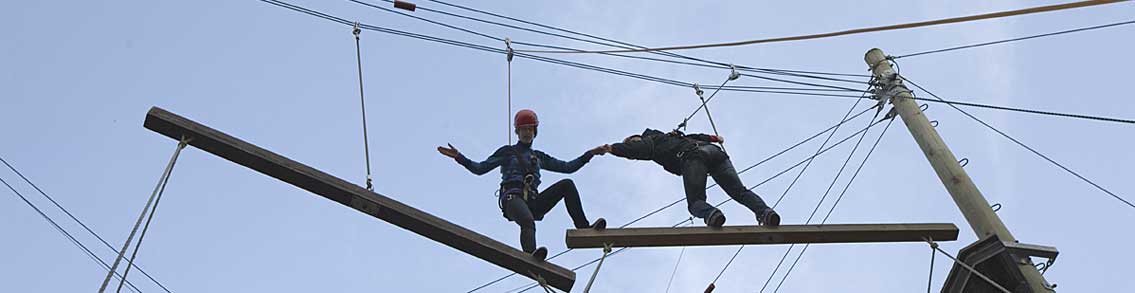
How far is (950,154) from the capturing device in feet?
27.2

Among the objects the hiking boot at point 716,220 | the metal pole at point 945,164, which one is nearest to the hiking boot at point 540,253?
the hiking boot at point 716,220

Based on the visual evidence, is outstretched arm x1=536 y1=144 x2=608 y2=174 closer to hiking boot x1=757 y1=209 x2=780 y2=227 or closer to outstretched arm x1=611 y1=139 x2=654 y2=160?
outstretched arm x1=611 y1=139 x2=654 y2=160

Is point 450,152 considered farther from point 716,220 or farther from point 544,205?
point 716,220

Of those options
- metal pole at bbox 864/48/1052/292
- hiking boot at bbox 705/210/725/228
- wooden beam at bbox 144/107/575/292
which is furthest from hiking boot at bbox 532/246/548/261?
metal pole at bbox 864/48/1052/292

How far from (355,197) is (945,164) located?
12.9 feet

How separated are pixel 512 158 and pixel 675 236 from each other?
1455 millimetres

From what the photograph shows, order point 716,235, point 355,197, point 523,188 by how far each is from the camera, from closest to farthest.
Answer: point 355,197, point 716,235, point 523,188

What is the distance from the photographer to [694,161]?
8180 millimetres

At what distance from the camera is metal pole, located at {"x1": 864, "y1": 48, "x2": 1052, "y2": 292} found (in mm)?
7484

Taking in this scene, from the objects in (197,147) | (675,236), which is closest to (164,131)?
(197,147)

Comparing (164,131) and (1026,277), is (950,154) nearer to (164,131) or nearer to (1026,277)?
(1026,277)

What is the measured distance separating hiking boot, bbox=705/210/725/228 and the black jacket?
1044mm

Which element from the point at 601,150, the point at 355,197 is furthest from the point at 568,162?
the point at 355,197

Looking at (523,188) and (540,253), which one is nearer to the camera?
(540,253)
